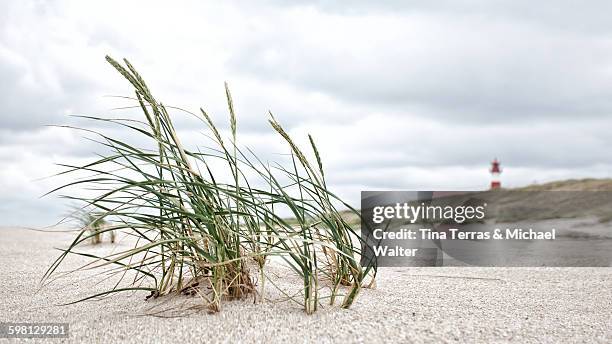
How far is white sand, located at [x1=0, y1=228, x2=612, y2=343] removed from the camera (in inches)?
67.0

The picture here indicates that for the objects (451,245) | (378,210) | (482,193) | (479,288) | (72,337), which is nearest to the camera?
(72,337)

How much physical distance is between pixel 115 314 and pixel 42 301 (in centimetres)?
67

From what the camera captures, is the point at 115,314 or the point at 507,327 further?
the point at 115,314

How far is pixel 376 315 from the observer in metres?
1.87

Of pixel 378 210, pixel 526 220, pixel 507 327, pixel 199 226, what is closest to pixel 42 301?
pixel 199 226

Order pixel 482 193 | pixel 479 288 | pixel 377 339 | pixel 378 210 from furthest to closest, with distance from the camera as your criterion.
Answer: pixel 482 193
pixel 378 210
pixel 479 288
pixel 377 339

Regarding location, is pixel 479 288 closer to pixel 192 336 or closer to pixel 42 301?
pixel 192 336

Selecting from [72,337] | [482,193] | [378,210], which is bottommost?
[72,337]

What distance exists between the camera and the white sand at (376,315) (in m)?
1.70

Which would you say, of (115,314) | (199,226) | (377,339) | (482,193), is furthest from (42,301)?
(482,193)

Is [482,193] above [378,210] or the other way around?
above

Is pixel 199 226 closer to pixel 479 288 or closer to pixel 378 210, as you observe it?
pixel 479 288

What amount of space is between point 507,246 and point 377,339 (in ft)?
12.5

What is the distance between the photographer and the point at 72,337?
181 cm
